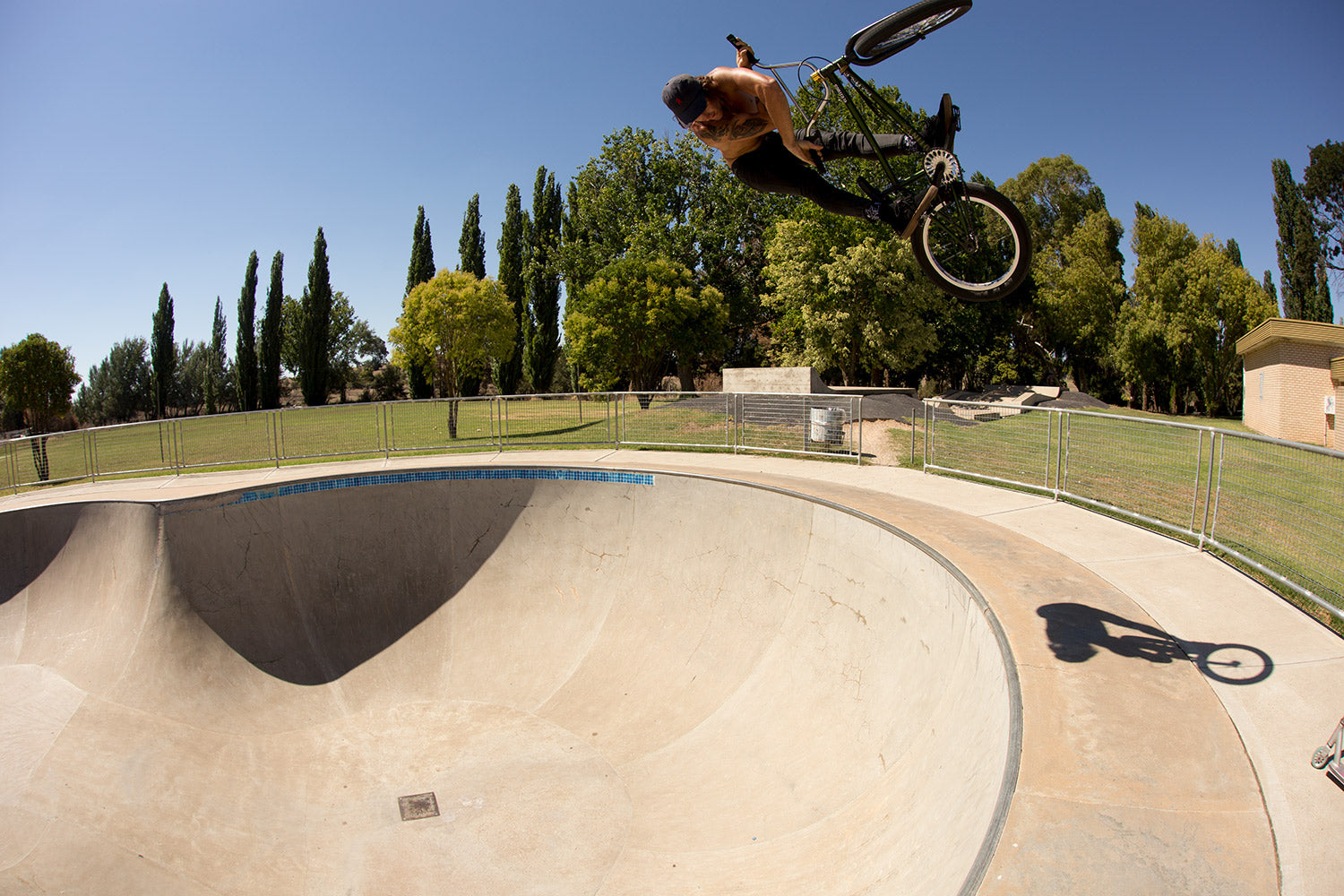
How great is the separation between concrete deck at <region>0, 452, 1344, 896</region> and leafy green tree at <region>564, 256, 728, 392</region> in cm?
2093

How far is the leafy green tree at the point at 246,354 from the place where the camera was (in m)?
40.7

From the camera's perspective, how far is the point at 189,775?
19.0ft

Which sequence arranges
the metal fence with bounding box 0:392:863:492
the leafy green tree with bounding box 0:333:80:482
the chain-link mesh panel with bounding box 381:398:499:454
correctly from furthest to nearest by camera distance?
the leafy green tree with bounding box 0:333:80:482
the chain-link mesh panel with bounding box 381:398:499:454
the metal fence with bounding box 0:392:863:492

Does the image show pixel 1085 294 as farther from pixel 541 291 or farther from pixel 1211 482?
pixel 1211 482

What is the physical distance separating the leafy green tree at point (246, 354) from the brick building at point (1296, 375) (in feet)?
158

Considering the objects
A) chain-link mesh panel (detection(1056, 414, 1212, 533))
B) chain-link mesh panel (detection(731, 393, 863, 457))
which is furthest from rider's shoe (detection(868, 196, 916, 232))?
chain-link mesh panel (detection(731, 393, 863, 457))

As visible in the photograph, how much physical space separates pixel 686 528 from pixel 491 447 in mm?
6254

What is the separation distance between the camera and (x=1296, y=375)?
840 inches

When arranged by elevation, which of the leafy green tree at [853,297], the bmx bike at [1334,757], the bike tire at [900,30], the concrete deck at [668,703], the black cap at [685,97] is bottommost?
the concrete deck at [668,703]

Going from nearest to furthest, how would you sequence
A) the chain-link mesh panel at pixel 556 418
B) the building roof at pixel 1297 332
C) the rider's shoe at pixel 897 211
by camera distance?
the rider's shoe at pixel 897 211 < the chain-link mesh panel at pixel 556 418 < the building roof at pixel 1297 332

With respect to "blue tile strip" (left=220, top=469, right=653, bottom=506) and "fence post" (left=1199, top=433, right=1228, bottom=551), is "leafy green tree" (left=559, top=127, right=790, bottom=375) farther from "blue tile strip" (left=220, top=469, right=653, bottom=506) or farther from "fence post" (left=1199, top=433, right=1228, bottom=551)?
"fence post" (left=1199, top=433, right=1228, bottom=551)

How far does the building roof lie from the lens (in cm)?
1952

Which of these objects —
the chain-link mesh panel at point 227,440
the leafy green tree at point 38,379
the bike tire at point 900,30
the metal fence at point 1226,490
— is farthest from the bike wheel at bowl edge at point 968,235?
the leafy green tree at point 38,379

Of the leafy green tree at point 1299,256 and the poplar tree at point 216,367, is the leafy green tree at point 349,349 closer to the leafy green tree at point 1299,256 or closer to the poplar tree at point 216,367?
the poplar tree at point 216,367
